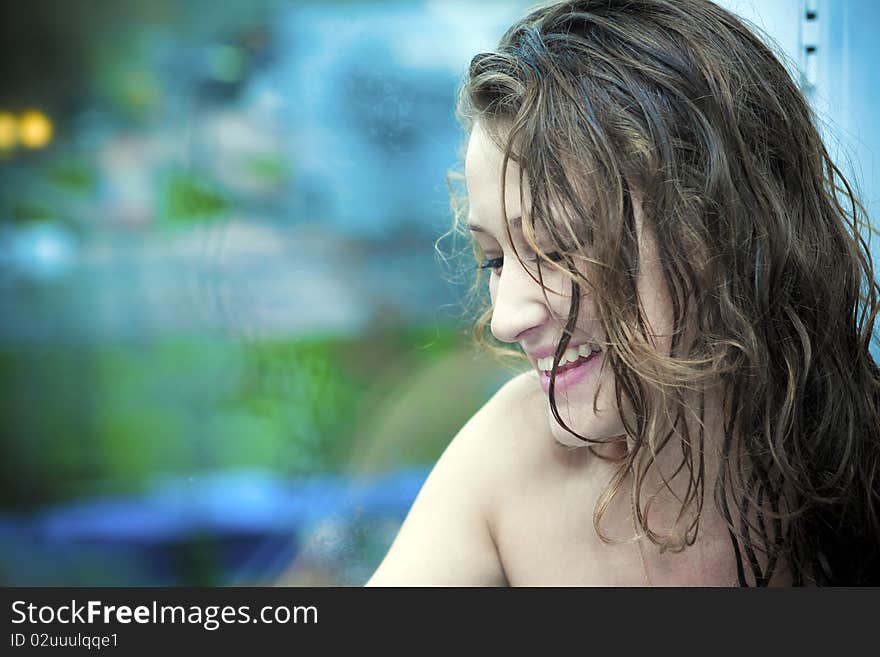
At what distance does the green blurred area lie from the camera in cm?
117

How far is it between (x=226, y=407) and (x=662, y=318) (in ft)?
2.70

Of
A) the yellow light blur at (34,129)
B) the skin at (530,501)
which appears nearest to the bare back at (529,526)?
the skin at (530,501)

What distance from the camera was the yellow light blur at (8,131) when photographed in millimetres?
1237

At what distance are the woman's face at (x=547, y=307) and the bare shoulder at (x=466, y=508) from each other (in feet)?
0.43

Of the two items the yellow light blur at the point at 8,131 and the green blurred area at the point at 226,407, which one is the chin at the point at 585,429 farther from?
the yellow light blur at the point at 8,131

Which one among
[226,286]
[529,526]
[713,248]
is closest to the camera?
[713,248]

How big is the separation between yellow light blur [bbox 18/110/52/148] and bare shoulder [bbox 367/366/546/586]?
3.00 feet

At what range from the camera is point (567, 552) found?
753 millimetres

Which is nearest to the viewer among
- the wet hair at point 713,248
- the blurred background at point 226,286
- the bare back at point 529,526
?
the wet hair at point 713,248

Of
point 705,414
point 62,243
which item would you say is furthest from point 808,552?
point 62,243

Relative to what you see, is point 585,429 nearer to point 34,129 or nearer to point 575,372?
point 575,372

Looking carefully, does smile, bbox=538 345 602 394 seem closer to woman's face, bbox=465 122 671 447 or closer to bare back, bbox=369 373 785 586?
woman's face, bbox=465 122 671 447

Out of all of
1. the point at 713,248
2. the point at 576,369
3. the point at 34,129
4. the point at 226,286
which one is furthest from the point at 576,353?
the point at 34,129

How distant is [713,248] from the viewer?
636 millimetres
